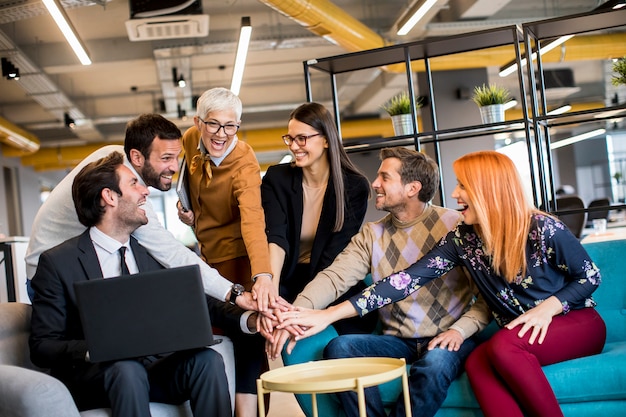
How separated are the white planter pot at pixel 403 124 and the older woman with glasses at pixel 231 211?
150cm

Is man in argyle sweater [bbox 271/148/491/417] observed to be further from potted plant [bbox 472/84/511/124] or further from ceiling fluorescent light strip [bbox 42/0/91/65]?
ceiling fluorescent light strip [bbox 42/0/91/65]

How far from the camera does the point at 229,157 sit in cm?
327

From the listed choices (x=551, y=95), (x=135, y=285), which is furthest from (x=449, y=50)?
(x=551, y=95)

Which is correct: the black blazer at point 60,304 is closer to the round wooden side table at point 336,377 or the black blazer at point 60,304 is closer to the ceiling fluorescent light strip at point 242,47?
the round wooden side table at point 336,377

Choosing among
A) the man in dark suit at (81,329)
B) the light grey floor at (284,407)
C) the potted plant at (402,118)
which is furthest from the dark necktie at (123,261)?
the potted plant at (402,118)

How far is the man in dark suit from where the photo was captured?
7.98ft

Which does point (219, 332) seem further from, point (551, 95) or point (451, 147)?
point (551, 95)

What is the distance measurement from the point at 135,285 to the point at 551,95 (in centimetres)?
1299

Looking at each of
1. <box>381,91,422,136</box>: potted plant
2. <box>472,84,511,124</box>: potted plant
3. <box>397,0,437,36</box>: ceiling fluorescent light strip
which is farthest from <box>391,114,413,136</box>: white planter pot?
<box>397,0,437,36</box>: ceiling fluorescent light strip

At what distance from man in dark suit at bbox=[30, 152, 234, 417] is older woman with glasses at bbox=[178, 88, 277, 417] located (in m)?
0.43

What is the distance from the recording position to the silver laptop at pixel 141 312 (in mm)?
2346

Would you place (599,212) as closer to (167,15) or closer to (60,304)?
(167,15)

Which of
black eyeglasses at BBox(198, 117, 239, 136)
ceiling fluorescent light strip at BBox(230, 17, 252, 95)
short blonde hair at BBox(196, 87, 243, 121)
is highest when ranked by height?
ceiling fluorescent light strip at BBox(230, 17, 252, 95)

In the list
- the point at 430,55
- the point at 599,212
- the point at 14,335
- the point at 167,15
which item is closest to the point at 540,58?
the point at 430,55
